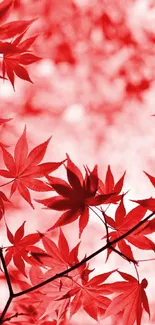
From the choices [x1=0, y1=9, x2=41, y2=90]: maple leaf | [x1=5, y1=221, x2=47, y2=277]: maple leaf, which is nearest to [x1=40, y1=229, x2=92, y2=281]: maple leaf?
Result: [x1=5, y1=221, x2=47, y2=277]: maple leaf

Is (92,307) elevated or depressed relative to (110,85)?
depressed

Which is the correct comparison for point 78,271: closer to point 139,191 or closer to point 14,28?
point 14,28

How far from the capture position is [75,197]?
0.72 metres

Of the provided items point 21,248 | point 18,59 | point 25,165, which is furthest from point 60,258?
point 18,59

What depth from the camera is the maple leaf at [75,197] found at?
0.71 metres

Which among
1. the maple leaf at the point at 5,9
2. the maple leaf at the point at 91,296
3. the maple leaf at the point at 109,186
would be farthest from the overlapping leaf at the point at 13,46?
the maple leaf at the point at 91,296

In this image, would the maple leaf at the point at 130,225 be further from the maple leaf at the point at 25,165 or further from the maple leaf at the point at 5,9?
the maple leaf at the point at 5,9

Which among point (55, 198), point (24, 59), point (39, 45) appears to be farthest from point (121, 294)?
point (39, 45)

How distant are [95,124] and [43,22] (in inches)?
14.8

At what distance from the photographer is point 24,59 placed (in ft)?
2.97

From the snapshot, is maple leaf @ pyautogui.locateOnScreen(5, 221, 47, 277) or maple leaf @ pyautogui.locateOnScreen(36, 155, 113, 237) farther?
maple leaf @ pyautogui.locateOnScreen(5, 221, 47, 277)

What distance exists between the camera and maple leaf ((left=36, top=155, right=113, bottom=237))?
71 cm

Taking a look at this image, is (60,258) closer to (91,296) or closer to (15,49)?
(91,296)

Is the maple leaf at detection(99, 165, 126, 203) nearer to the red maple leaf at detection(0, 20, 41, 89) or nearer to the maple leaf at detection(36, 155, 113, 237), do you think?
the maple leaf at detection(36, 155, 113, 237)
